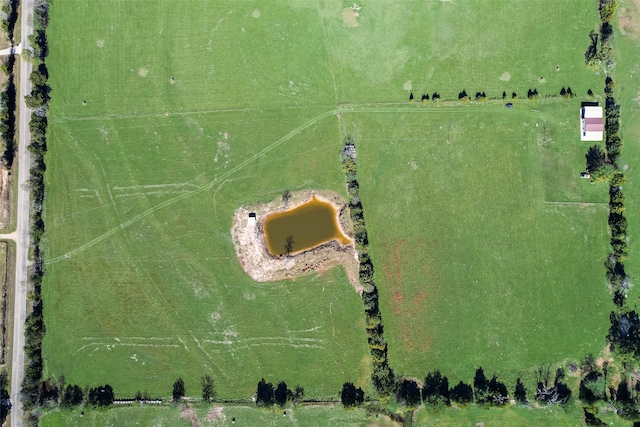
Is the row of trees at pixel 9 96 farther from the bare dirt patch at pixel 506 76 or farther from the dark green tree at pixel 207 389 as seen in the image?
the bare dirt patch at pixel 506 76

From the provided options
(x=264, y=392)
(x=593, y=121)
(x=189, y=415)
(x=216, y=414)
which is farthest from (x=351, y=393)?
(x=593, y=121)

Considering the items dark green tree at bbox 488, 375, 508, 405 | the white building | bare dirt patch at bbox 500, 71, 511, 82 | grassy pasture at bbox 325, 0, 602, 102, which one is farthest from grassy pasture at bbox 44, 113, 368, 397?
the white building

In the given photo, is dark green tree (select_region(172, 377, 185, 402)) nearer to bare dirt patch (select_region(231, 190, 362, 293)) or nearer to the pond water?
bare dirt patch (select_region(231, 190, 362, 293))

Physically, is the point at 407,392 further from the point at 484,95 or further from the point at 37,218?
the point at 37,218

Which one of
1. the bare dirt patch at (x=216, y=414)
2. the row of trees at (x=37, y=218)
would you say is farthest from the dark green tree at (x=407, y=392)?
the row of trees at (x=37, y=218)

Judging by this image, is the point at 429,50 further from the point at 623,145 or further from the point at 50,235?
the point at 50,235

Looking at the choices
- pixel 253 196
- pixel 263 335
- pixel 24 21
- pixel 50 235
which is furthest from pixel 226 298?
pixel 24 21

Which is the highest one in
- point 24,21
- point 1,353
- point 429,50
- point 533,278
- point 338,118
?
point 24,21
